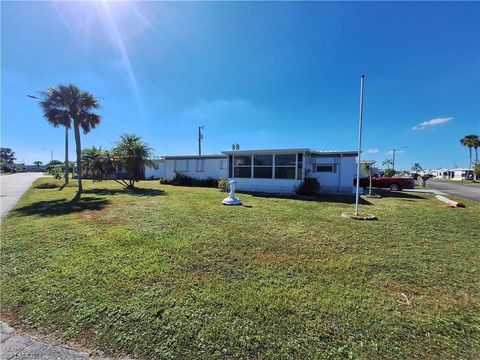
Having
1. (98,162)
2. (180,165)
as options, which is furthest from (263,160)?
(98,162)

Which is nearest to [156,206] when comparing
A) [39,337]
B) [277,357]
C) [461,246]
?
[39,337]

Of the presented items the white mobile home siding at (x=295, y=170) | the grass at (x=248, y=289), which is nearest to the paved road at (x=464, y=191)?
the white mobile home siding at (x=295, y=170)

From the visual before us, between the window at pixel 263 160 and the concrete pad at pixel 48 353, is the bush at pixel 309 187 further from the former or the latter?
the concrete pad at pixel 48 353

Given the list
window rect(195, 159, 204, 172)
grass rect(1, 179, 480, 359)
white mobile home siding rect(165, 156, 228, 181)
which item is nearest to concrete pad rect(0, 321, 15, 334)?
grass rect(1, 179, 480, 359)

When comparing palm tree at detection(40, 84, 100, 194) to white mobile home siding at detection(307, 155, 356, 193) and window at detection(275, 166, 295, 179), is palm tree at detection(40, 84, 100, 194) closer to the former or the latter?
window at detection(275, 166, 295, 179)

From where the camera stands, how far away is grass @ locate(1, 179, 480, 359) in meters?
2.28

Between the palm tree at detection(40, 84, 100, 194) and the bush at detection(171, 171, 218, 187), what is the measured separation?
7.46 m

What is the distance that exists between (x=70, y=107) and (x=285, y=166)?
14.0 meters

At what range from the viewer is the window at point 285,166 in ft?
42.2

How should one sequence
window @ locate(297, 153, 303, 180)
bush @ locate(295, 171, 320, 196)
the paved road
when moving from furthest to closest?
the paved road, window @ locate(297, 153, 303, 180), bush @ locate(295, 171, 320, 196)

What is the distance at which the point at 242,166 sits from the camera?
14.3 m

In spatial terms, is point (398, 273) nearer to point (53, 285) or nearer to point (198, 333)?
point (198, 333)

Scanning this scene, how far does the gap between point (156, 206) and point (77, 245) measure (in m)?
4.10

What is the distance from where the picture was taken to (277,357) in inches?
83.4
